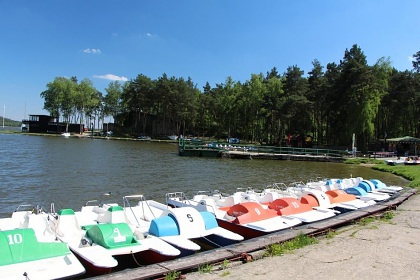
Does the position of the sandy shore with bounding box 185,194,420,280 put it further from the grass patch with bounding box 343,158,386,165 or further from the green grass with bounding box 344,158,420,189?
the grass patch with bounding box 343,158,386,165

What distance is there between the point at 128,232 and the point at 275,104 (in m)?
61.8

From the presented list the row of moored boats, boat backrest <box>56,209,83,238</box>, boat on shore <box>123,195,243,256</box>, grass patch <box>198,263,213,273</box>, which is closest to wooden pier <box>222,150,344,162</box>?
the row of moored boats

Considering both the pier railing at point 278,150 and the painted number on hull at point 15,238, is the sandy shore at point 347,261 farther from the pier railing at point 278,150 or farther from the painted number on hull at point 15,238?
the pier railing at point 278,150

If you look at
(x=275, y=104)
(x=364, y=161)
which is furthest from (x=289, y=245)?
(x=275, y=104)

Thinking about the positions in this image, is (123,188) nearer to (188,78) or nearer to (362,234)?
(362,234)

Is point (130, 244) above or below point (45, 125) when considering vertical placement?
below

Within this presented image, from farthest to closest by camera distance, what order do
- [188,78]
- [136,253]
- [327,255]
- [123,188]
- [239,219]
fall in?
[188,78], [123,188], [239,219], [136,253], [327,255]

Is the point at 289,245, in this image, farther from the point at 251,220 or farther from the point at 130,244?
the point at 130,244

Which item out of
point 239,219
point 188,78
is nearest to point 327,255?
point 239,219

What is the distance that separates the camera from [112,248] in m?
7.85

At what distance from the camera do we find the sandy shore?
639cm

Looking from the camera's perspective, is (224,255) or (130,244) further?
(130,244)

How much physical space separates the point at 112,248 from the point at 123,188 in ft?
49.0

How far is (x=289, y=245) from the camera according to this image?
26.6 feet
